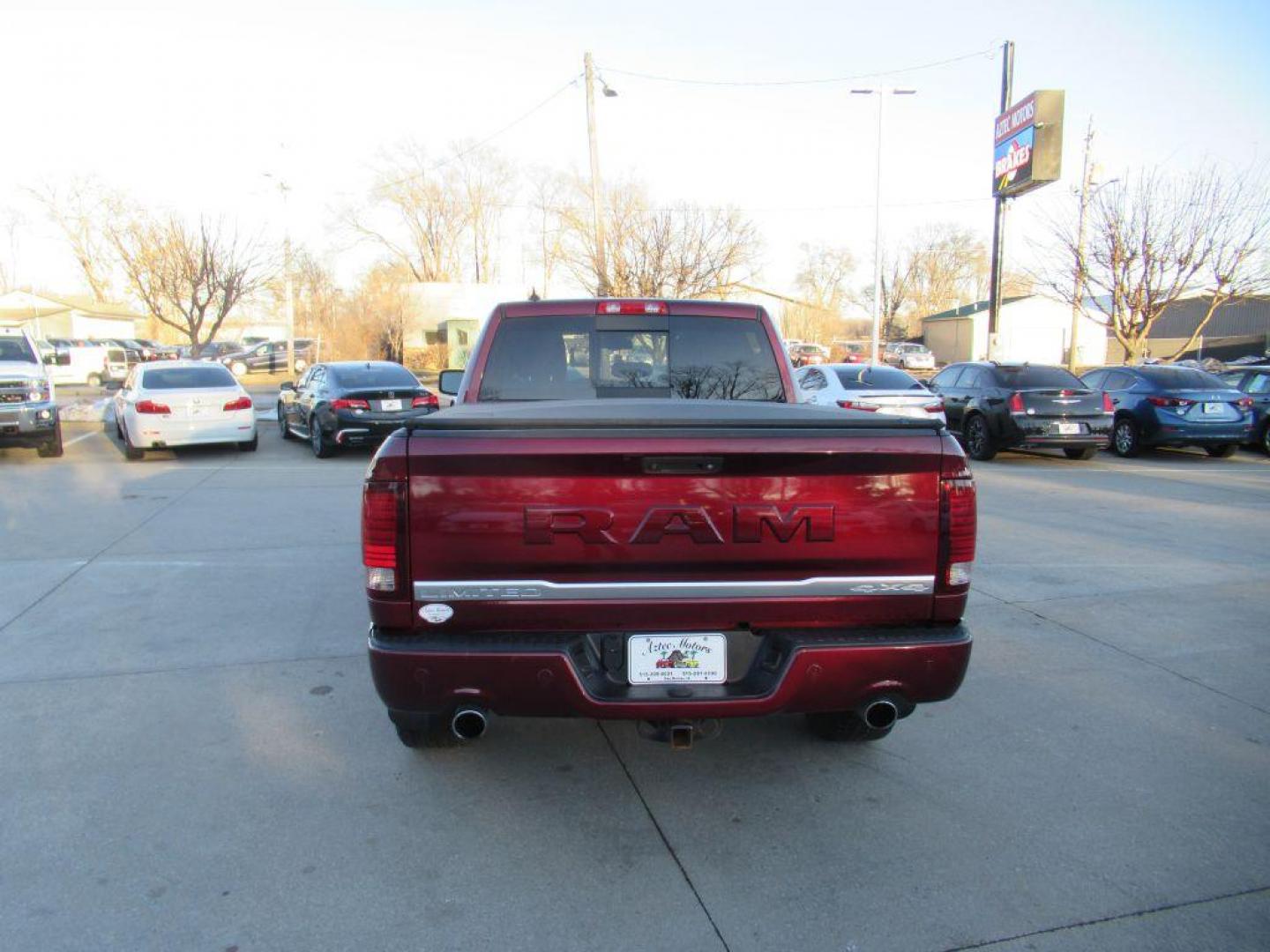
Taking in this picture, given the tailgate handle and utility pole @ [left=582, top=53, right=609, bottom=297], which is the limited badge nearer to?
the tailgate handle

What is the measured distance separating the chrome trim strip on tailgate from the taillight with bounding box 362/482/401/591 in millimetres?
103

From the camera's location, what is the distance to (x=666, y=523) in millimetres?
2801

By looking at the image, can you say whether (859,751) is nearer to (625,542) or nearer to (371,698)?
(625,542)

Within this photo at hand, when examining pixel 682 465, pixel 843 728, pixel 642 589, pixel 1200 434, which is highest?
pixel 682 465

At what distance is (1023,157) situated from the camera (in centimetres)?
2212

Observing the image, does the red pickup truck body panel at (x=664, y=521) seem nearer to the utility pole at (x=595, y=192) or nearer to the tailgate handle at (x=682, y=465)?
the tailgate handle at (x=682, y=465)

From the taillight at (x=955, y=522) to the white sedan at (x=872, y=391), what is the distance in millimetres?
9911

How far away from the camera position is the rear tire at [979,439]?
1411cm

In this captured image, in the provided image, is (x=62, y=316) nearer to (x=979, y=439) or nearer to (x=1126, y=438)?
(x=979, y=439)

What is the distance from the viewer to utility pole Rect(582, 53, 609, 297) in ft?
70.6

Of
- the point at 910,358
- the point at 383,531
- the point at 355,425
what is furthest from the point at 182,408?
the point at 910,358

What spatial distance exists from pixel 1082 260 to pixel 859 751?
78.4ft

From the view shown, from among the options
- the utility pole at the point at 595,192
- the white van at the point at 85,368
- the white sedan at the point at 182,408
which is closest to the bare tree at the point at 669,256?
the utility pole at the point at 595,192

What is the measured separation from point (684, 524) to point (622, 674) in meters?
0.54
